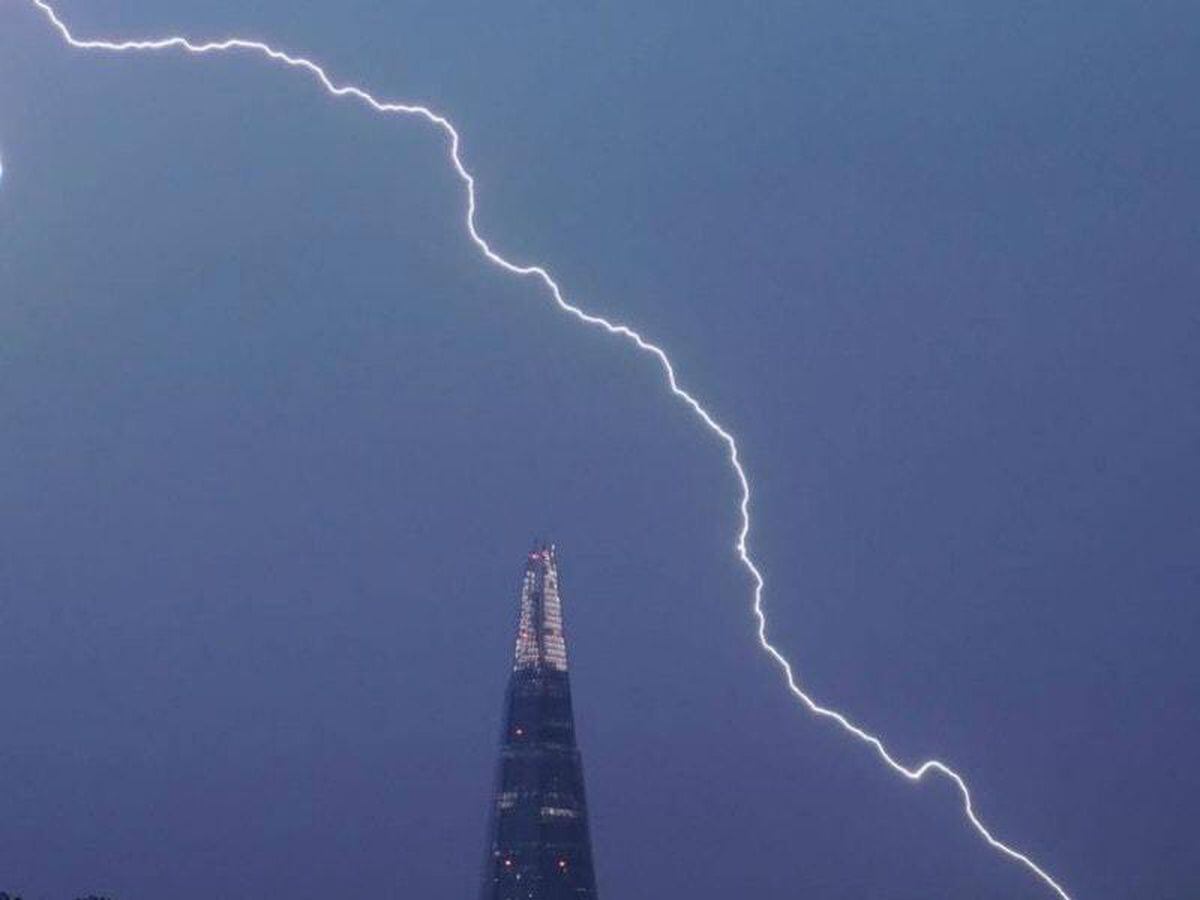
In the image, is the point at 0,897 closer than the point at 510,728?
Yes

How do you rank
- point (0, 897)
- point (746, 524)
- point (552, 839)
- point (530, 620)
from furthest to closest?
point (530, 620)
point (552, 839)
point (0, 897)
point (746, 524)

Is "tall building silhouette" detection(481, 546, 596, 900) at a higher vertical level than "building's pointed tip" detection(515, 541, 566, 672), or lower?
lower

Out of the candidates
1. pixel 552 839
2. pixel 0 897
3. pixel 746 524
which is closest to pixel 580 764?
pixel 552 839

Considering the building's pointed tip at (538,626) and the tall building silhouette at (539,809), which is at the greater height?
the building's pointed tip at (538,626)

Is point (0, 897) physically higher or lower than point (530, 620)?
lower

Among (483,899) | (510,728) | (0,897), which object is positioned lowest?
(0,897)

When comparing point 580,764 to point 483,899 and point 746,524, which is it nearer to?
point 483,899

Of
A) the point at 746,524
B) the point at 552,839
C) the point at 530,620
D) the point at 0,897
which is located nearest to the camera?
the point at 746,524
